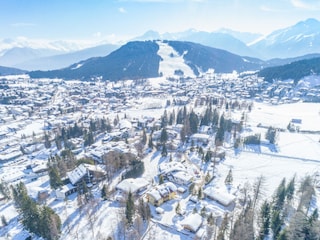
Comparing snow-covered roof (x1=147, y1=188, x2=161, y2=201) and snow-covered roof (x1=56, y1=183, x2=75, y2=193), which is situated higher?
snow-covered roof (x1=147, y1=188, x2=161, y2=201)

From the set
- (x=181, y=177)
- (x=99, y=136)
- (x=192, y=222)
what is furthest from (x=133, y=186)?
(x=99, y=136)

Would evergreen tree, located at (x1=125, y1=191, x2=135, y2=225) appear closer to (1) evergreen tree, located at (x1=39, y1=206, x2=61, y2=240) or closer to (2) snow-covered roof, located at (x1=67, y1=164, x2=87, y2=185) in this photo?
(1) evergreen tree, located at (x1=39, y1=206, x2=61, y2=240)

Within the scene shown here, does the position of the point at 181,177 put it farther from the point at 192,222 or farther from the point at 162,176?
the point at 192,222

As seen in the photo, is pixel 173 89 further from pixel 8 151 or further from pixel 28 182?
pixel 28 182

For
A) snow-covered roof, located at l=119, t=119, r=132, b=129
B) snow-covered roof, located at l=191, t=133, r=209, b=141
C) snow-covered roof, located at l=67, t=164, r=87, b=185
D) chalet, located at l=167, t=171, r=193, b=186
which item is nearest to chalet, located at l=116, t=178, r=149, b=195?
chalet, located at l=167, t=171, r=193, b=186

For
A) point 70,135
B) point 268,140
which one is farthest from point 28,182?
point 268,140

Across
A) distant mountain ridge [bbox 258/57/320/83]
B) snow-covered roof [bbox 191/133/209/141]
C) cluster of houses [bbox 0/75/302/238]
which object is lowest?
cluster of houses [bbox 0/75/302/238]
